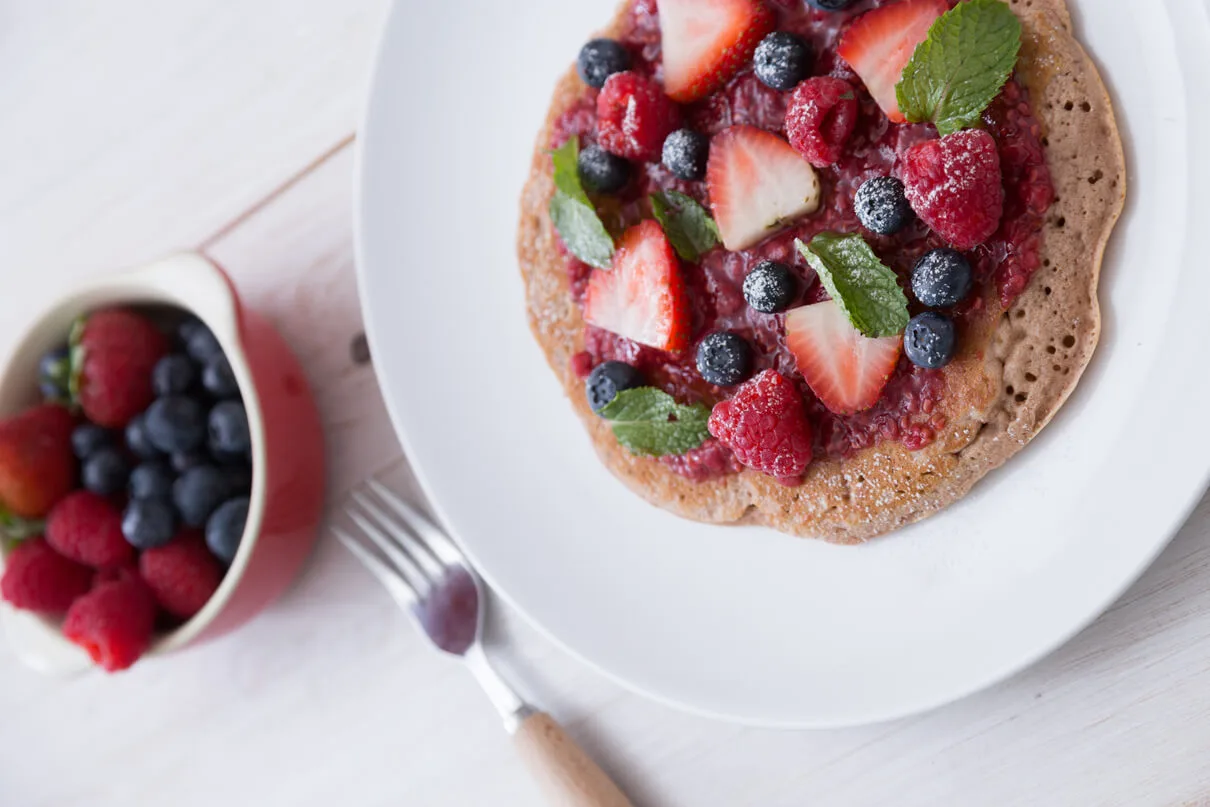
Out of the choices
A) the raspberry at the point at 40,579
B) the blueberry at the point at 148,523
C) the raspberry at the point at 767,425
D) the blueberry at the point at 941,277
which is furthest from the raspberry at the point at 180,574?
the blueberry at the point at 941,277

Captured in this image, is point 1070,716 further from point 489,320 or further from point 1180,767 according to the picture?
point 489,320

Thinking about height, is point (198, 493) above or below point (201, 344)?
below

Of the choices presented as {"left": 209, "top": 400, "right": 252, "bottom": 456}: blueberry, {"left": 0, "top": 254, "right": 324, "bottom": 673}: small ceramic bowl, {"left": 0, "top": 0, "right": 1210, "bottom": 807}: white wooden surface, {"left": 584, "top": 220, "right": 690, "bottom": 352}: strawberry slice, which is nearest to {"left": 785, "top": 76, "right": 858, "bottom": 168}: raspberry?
{"left": 584, "top": 220, "right": 690, "bottom": 352}: strawberry slice

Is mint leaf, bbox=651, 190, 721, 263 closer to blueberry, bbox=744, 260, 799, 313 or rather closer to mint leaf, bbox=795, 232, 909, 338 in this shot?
blueberry, bbox=744, 260, 799, 313

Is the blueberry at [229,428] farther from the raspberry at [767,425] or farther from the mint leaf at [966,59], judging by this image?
the mint leaf at [966,59]

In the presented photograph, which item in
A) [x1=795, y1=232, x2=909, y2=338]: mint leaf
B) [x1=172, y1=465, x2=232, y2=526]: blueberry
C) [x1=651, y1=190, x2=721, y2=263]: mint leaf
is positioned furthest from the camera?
[x1=172, y1=465, x2=232, y2=526]: blueberry

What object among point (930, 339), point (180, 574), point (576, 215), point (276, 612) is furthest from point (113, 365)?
point (930, 339)

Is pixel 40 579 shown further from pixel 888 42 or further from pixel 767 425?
pixel 888 42
